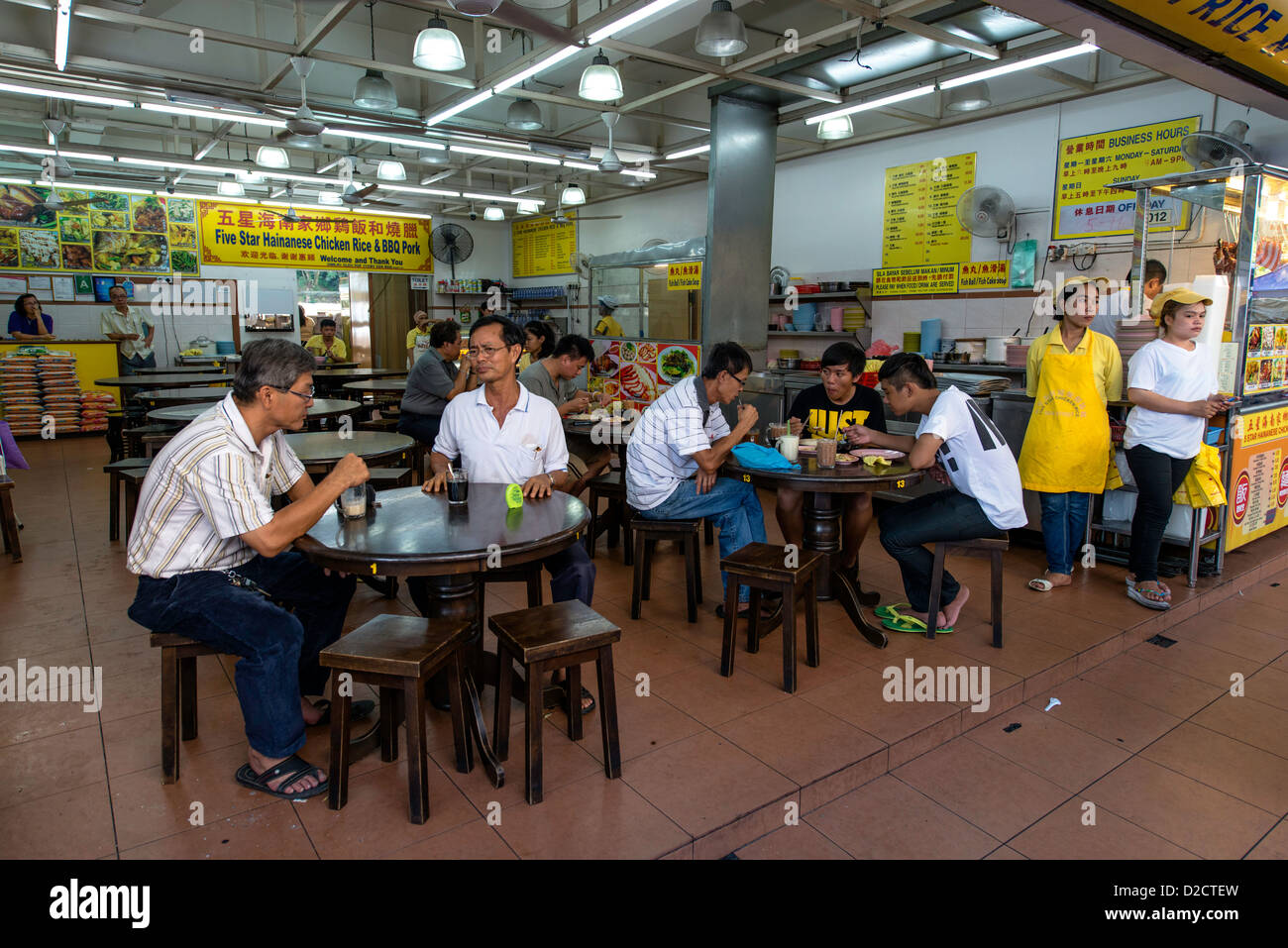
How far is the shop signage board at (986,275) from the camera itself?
757 cm

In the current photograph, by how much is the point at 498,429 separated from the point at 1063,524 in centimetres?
324

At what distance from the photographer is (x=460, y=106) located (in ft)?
23.0

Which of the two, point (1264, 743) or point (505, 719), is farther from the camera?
point (1264, 743)

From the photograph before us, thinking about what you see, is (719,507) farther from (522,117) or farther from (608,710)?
(522,117)

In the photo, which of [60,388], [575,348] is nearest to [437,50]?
[575,348]

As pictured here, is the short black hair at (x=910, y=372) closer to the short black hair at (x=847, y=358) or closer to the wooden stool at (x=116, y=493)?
the short black hair at (x=847, y=358)

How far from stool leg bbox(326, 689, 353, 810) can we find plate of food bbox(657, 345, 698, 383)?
6.13 meters

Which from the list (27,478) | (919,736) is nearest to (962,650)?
(919,736)

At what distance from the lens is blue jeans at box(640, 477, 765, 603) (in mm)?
3852

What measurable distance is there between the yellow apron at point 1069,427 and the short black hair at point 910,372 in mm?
1191

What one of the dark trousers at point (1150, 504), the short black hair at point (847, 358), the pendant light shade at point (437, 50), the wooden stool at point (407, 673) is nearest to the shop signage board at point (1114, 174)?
the dark trousers at point (1150, 504)
